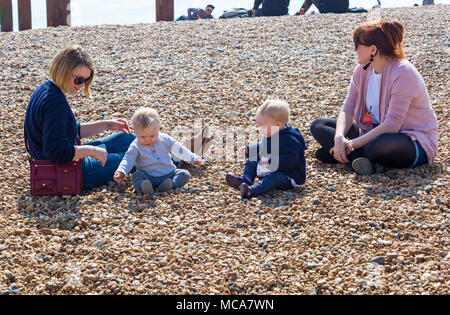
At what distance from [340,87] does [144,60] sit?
307 cm

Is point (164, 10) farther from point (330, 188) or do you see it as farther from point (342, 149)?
point (330, 188)

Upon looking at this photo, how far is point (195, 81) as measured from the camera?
25.5ft

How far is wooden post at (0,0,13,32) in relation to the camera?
37.5 ft

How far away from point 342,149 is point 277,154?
0.69 metres

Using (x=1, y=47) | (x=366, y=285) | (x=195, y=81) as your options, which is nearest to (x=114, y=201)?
(x=366, y=285)

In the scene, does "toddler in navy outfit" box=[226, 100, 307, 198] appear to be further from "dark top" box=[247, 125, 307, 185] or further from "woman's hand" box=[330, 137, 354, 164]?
→ "woman's hand" box=[330, 137, 354, 164]

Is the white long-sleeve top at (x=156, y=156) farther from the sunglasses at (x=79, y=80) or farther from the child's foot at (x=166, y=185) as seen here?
the sunglasses at (x=79, y=80)

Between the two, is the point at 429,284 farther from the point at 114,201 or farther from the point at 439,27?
the point at 439,27

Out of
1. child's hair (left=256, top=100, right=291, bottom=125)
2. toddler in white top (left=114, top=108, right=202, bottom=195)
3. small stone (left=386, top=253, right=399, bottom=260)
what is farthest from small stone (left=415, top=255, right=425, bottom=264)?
toddler in white top (left=114, top=108, right=202, bottom=195)

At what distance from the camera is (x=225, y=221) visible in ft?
14.1

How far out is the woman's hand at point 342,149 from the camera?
5.01 m

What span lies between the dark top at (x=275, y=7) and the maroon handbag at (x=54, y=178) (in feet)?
28.9

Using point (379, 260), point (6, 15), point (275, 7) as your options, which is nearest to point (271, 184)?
point (379, 260)

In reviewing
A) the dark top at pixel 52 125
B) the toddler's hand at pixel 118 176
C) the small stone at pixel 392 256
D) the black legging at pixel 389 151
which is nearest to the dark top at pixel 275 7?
the black legging at pixel 389 151
